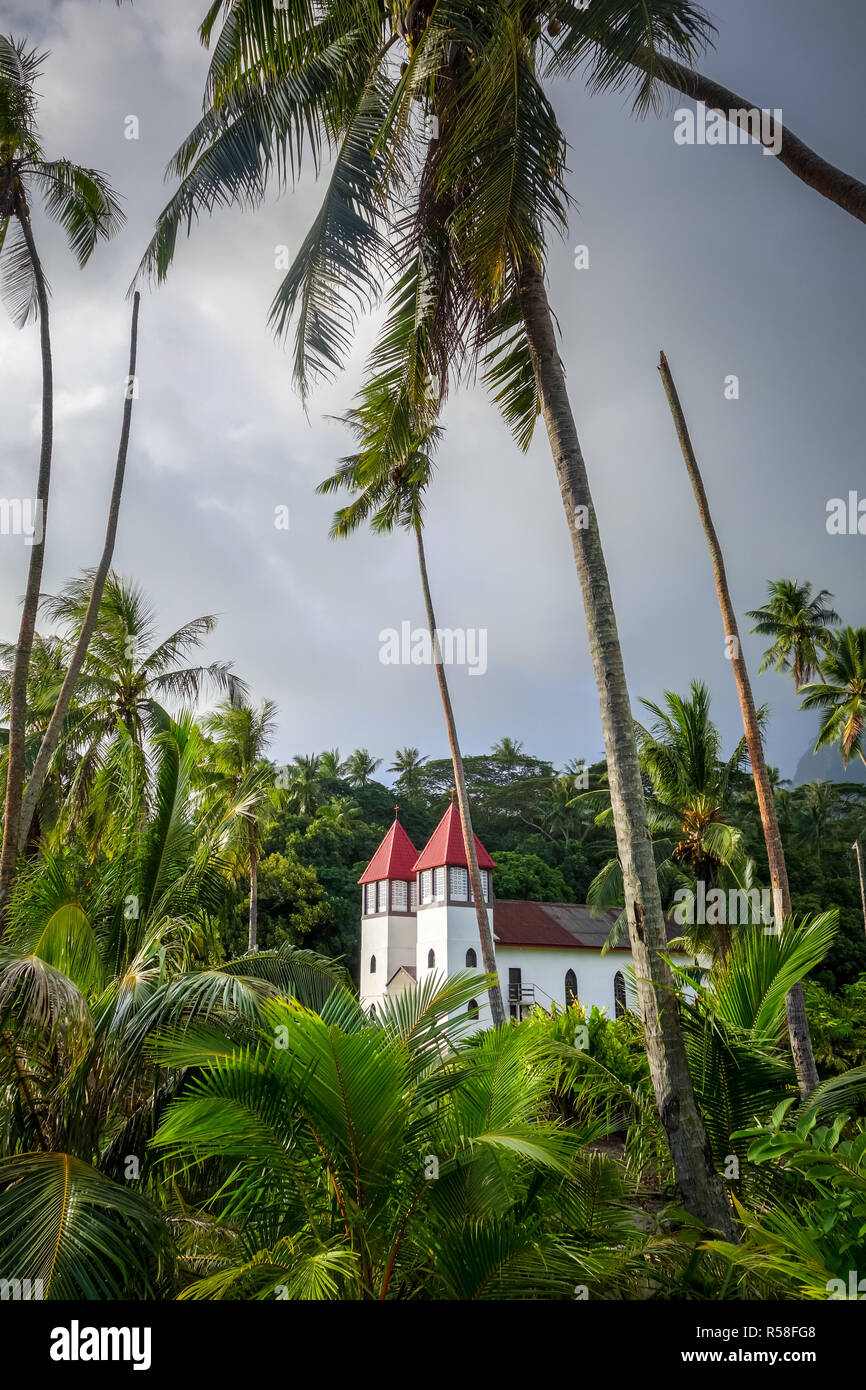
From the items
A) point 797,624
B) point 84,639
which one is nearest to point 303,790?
point 797,624

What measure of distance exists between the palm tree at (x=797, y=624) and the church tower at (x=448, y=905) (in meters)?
16.7

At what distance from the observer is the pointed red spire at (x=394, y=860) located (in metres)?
34.9

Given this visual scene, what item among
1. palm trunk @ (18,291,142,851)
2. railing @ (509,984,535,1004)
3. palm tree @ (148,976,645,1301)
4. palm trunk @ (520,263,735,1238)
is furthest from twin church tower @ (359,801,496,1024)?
palm tree @ (148,976,645,1301)

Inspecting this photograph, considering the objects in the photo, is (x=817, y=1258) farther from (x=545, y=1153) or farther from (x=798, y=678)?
(x=798, y=678)

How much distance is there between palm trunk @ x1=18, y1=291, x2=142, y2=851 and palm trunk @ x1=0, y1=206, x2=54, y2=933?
36cm

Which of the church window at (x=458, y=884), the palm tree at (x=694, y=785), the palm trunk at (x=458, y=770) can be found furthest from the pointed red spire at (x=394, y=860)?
the palm tree at (x=694, y=785)

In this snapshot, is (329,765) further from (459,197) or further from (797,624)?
(459,197)

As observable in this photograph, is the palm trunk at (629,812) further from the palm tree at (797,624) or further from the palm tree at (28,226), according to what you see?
the palm tree at (797,624)

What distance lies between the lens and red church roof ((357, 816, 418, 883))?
1375 inches

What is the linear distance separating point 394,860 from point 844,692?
64.3 ft

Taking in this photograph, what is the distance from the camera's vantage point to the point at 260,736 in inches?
1173

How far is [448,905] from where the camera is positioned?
31328mm

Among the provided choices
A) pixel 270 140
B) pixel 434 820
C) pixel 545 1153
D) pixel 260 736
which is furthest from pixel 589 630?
pixel 434 820

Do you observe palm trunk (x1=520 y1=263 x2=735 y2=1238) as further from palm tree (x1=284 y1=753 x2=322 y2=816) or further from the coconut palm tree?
palm tree (x1=284 y1=753 x2=322 y2=816)
